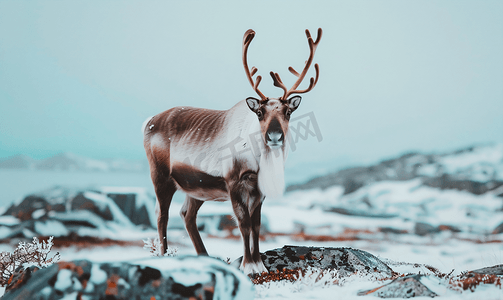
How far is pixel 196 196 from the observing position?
5.93 meters

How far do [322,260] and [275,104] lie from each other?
241cm

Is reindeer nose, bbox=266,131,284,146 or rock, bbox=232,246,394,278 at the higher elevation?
reindeer nose, bbox=266,131,284,146

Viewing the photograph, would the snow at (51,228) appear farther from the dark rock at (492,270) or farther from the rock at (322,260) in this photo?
the dark rock at (492,270)

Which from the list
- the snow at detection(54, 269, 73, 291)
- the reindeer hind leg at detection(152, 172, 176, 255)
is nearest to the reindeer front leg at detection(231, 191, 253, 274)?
the reindeer hind leg at detection(152, 172, 176, 255)

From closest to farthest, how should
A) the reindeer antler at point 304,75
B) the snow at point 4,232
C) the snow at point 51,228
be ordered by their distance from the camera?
1. the reindeer antler at point 304,75
2. the snow at point 4,232
3. the snow at point 51,228

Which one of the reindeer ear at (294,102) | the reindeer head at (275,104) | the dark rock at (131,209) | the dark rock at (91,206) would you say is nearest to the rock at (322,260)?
the reindeer head at (275,104)

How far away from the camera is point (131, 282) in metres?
3.19

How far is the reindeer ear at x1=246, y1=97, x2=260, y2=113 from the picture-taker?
5.10 metres

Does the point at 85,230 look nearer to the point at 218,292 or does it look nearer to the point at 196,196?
the point at 196,196

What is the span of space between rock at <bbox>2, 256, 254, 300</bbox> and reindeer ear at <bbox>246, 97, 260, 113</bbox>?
232 cm

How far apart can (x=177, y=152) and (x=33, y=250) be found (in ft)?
7.32

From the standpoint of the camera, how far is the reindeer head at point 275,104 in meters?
4.86

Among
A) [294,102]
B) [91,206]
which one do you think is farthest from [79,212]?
[294,102]

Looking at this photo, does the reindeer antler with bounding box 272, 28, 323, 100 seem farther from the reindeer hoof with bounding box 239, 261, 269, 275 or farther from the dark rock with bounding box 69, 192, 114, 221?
the dark rock with bounding box 69, 192, 114, 221
